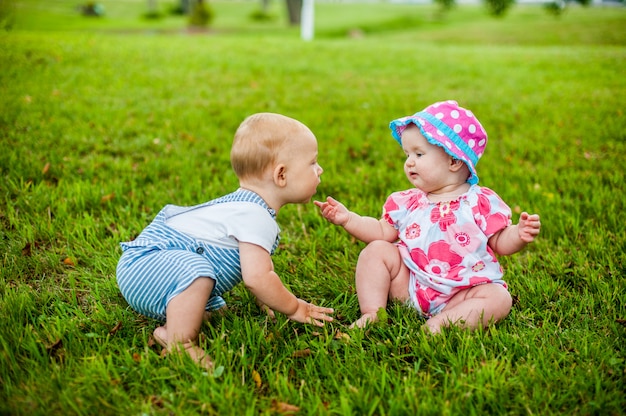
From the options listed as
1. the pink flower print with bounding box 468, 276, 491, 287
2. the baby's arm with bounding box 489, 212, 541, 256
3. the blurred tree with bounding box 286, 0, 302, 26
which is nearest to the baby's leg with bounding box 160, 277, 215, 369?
the pink flower print with bounding box 468, 276, 491, 287

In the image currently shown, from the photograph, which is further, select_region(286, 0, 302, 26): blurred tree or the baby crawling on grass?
select_region(286, 0, 302, 26): blurred tree

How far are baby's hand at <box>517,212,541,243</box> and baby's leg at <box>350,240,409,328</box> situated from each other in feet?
2.02

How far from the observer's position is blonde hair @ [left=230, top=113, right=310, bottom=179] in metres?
2.44

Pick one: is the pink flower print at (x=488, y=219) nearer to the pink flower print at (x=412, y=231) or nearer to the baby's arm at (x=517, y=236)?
the baby's arm at (x=517, y=236)

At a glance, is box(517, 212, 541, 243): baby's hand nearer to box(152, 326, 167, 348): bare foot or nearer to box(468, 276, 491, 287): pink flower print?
box(468, 276, 491, 287): pink flower print

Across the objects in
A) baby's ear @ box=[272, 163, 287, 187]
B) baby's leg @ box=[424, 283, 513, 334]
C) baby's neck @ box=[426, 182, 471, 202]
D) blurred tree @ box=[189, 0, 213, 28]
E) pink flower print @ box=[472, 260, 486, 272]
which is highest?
blurred tree @ box=[189, 0, 213, 28]

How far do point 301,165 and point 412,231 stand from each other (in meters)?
0.70

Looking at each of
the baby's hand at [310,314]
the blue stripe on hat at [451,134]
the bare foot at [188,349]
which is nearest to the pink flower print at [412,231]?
the blue stripe on hat at [451,134]

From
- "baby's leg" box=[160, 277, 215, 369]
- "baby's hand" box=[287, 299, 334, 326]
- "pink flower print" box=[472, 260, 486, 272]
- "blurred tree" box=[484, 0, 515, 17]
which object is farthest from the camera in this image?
"blurred tree" box=[484, 0, 515, 17]

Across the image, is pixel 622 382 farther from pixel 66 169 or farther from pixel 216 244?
pixel 66 169

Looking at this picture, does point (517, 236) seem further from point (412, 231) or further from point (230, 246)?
point (230, 246)

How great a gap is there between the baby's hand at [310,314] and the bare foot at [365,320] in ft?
0.43

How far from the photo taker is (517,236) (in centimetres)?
249

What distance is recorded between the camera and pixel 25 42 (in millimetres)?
10766
